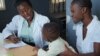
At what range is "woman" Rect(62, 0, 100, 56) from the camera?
165 cm

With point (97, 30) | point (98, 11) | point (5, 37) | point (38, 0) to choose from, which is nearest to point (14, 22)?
point (5, 37)

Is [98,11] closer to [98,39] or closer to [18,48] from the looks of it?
[98,39]

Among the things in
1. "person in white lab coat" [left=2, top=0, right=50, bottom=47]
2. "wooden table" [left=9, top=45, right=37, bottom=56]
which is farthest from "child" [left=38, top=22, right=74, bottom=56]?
"person in white lab coat" [left=2, top=0, right=50, bottom=47]

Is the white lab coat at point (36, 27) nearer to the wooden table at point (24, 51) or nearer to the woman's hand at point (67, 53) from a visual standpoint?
the wooden table at point (24, 51)

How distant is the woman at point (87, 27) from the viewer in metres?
1.65

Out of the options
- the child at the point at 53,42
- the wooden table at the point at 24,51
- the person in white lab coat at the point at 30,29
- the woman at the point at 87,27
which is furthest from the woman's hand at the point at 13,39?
the woman at the point at 87,27

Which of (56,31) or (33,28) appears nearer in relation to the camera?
(56,31)

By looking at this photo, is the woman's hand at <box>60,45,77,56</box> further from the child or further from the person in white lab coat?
the person in white lab coat

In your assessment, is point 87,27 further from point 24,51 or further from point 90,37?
point 24,51

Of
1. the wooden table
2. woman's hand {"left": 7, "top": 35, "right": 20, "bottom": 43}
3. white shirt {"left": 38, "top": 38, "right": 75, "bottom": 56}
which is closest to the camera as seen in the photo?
white shirt {"left": 38, "top": 38, "right": 75, "bottom": 56}

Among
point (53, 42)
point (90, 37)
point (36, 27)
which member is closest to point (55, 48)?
point (53, 42)

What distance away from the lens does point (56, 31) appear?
1.65m

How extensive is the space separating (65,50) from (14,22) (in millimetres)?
967

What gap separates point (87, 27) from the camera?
1.74m
